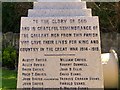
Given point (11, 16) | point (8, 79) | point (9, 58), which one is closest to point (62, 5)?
point (8, 79)

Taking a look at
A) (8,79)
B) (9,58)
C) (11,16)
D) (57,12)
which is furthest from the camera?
(11,16)

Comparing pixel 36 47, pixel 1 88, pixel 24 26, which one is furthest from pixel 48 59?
pixel 1 88

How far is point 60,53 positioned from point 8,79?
5.36 m

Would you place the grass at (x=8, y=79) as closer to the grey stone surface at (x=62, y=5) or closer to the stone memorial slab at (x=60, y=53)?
the stone memorial slab at (x=60, y=53)

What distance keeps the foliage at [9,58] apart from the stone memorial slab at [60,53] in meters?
7.23

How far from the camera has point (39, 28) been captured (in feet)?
19.4

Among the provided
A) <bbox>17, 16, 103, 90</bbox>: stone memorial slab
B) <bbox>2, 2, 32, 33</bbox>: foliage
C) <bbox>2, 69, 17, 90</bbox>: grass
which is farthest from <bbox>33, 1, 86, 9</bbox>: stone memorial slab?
<bbox>2, 2, 32, 33</bbox>: foliage

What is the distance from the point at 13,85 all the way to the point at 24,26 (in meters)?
4.00

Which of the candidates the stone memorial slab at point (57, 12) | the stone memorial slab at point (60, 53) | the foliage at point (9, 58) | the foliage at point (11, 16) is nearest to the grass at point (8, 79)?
the foliage at point (9, 58)

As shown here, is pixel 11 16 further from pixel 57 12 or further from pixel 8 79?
pixel 57 12

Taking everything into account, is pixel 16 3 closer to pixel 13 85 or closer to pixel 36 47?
pixel 13 85

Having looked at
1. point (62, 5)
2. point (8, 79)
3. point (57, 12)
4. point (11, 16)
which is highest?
point (11, 16)

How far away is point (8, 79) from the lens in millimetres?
10867

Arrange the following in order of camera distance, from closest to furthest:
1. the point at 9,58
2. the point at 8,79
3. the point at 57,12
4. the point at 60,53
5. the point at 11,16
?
1. the point at 60,53
2. the point at 57,12
3. the point at 8,79
4. the point at 9,58
5. the point at 11,16
